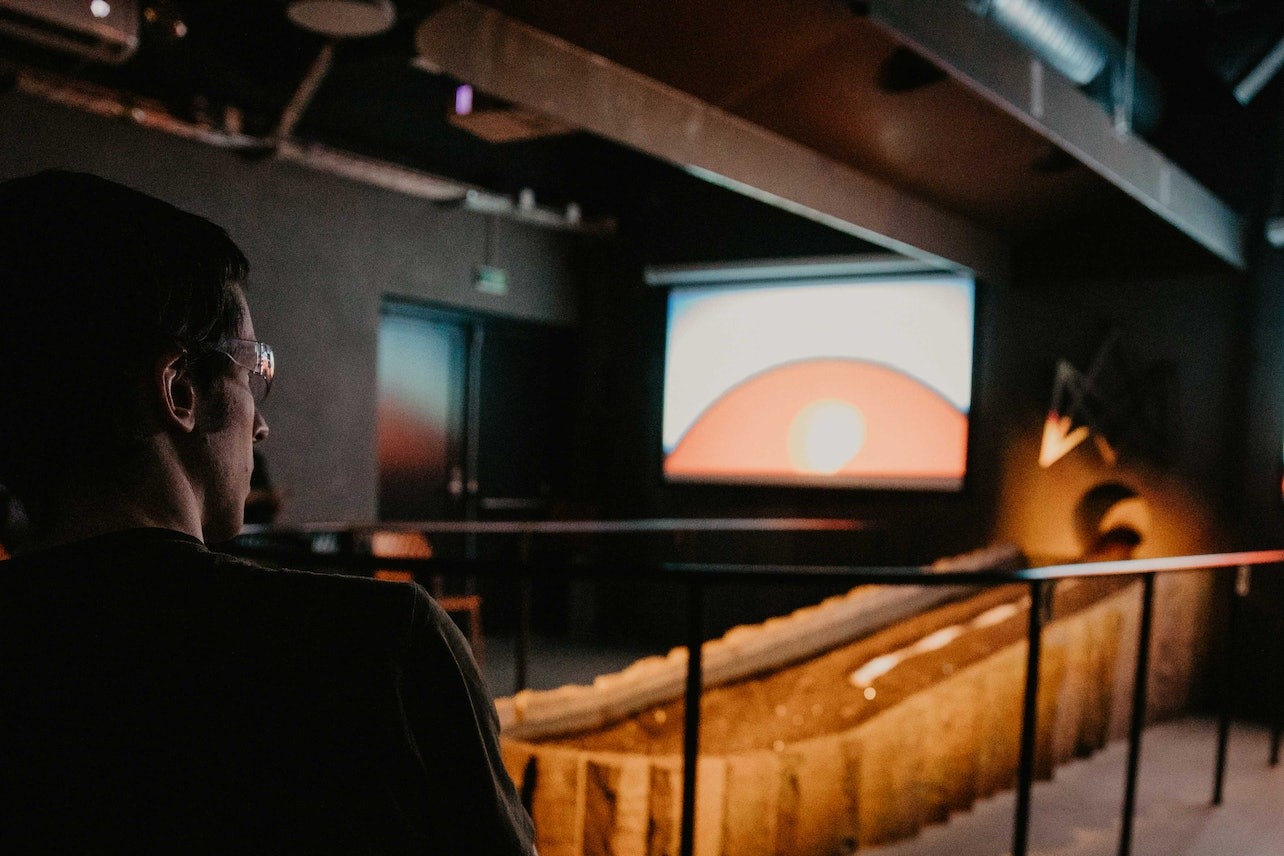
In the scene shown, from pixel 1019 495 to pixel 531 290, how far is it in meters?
3.98

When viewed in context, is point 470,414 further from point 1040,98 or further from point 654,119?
point 1040,98

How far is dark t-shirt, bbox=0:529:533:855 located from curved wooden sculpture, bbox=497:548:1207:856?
1.77 metres

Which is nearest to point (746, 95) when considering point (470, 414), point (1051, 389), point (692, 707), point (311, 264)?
point (692, 707)

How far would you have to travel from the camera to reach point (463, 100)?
439 centimetres

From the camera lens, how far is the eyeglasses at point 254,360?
0.77m

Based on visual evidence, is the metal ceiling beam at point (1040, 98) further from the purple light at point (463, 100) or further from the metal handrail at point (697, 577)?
the purple light at point (463, 100)

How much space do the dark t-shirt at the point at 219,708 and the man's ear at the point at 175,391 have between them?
0.10 meters

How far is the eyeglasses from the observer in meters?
0.77

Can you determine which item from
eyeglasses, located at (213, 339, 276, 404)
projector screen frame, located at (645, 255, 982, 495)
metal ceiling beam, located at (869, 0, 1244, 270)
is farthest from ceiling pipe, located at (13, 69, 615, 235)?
eyeglasses, located at (213, 339, 276, 404)

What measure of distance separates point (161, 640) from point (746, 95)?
3184mm

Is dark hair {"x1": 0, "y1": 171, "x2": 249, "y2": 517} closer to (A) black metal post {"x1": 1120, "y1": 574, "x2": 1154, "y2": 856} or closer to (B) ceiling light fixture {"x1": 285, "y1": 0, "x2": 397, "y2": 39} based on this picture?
(B) ceiling light fixture {"x1": 285, "y1": 0, "x2": 397, "y2": 39}

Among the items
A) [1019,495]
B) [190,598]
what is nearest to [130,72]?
[190,598]

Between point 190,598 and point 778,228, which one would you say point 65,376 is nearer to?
point 190,598

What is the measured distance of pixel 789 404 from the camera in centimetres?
729
